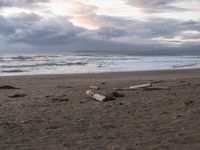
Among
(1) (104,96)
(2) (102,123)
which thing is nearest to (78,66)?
(1) (104,96)

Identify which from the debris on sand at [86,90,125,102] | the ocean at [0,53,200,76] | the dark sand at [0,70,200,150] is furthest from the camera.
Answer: the ocean at [0,53,200,76]

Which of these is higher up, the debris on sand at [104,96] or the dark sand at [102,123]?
the debris on sand at [104,96]

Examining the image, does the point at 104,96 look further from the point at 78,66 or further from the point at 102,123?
the point at 78,66

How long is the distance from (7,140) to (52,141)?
85 cm

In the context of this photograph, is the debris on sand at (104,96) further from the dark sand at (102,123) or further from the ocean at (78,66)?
the ocean at (78,66)

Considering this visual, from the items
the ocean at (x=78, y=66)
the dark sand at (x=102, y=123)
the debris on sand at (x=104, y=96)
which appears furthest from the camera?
the ocean at (x=78, y=66)

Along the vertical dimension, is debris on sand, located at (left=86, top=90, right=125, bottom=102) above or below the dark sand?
above

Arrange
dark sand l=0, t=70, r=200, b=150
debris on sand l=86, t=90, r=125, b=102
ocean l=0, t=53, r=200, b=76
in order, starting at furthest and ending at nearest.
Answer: ocean l=0, t=53, r=200, b=76, debris on sand l=86, t=90, r=125, b=102, dark sand l=0, t=70, r=200, b=150

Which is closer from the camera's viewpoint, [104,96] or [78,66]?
[104,96]

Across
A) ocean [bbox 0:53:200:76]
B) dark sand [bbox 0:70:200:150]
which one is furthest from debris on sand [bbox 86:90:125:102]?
ocean [bbox 0:53:200:76]

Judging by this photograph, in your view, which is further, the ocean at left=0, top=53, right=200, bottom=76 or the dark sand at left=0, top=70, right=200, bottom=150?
the ocean at left=0, top=53, right=200, bottom=76

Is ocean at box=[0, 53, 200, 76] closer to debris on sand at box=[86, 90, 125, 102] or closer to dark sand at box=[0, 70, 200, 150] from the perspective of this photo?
debris on sand at box=[86, 90, 125, 102]

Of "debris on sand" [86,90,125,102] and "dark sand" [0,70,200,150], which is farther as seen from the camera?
"debris on sand" [86,90,125,102]

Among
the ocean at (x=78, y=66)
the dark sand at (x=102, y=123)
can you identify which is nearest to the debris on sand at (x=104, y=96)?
the dark sand at (x=102, y=123)
